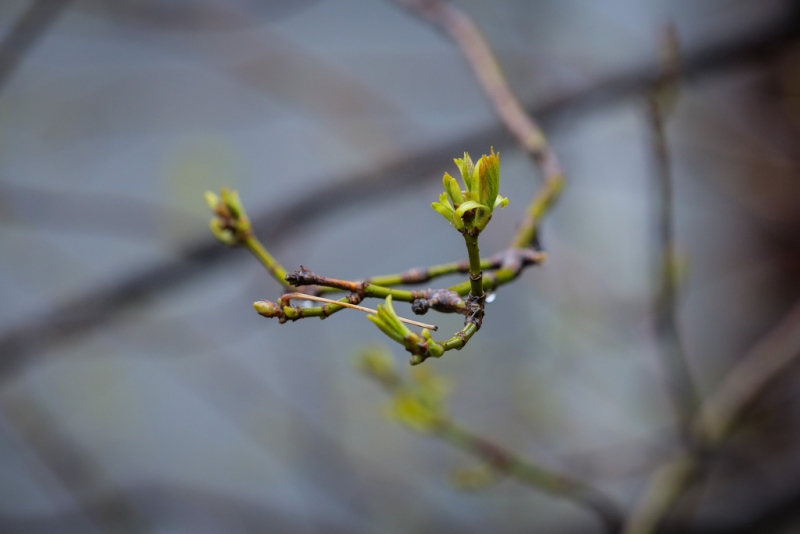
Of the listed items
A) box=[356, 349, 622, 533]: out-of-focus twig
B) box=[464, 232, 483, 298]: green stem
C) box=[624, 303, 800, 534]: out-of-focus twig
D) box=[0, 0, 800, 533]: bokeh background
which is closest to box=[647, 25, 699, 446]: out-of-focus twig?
box=[624, 303, 800, 534]: out-of-focus twig

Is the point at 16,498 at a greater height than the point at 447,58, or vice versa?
the point at 447,58

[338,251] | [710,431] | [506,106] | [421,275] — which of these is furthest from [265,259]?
[338,251]

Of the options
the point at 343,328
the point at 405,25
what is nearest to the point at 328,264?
the point at 343,328

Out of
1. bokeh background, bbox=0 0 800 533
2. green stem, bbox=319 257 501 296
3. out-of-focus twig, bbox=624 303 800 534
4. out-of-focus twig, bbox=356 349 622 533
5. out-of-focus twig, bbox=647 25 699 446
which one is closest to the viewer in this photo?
green stem, bbox=319 257 501 296

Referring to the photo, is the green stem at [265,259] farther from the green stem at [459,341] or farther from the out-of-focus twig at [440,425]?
the out-of-focus twig at [440,425]

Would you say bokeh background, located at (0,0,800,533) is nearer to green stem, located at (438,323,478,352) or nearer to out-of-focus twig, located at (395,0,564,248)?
out-of-focus twig, located at (395,0,564,248)

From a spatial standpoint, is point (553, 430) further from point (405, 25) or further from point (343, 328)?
point (405, 25)
